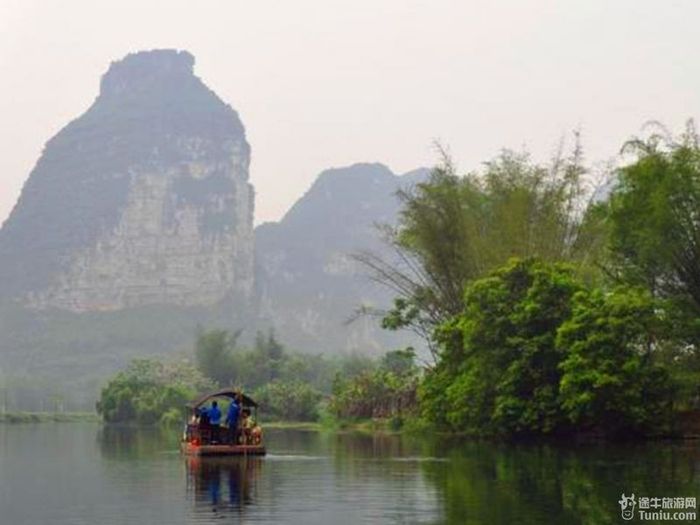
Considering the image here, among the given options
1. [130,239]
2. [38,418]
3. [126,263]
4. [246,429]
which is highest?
[130,239]

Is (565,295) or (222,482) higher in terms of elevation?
(565,295)

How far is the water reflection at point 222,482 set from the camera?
15.5 meters

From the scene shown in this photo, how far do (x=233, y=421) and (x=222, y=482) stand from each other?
7.33 meters

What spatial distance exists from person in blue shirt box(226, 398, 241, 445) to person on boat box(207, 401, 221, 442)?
30 centimetres

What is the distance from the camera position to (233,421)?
26.5 meters

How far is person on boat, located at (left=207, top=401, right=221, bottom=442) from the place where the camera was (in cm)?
2670

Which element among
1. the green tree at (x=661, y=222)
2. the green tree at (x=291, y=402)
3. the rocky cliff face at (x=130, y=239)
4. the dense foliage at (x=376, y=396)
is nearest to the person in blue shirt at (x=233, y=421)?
the green tree at (x=661, y=222)

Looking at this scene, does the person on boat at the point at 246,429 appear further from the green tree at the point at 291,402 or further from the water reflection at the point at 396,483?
the green tree at the point at 291,402

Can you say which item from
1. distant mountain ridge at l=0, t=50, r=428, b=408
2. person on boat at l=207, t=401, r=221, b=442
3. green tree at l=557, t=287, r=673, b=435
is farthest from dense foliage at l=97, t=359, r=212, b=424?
distant mountain ridge at l=0, t=50, r=428, b=408

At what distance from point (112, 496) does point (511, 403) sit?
51.1 feet

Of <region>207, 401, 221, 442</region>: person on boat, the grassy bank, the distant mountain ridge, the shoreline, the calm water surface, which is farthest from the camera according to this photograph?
the distant mountain ridge

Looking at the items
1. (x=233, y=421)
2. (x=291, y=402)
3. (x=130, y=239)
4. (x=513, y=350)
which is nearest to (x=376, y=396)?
(x=291, y=402)

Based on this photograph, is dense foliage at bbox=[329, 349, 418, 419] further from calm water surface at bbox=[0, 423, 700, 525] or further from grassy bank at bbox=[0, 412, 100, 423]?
grassy bank at bbox=[0, 412, 100, 423]

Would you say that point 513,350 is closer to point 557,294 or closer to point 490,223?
point 557,294
